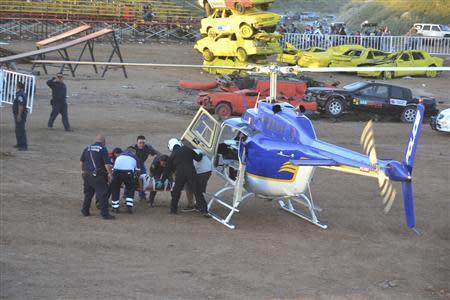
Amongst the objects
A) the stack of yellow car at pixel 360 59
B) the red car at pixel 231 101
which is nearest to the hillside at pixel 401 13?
the stack of yellow car at pixel 360 59

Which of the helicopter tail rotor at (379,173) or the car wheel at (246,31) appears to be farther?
the car wheel at (246,31)

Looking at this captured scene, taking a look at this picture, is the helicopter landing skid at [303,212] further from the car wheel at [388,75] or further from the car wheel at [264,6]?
the car wheel at [388,75]

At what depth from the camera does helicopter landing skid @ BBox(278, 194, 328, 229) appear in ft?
46.3

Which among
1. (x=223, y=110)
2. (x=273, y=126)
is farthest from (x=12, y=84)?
(x=273, y=126)

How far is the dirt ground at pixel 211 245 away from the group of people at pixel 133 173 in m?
0.33

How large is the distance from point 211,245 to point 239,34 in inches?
883

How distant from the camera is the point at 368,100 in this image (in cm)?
2670

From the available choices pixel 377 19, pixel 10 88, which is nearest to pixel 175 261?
pixel 10 88

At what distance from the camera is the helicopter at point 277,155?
1236 cm

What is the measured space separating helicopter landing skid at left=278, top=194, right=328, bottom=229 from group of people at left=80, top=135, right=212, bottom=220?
62.0 inches

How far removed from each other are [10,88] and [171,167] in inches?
437

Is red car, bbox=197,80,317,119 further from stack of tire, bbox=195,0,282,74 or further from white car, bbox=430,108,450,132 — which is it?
stack of tire, bbox=195,0,282,74

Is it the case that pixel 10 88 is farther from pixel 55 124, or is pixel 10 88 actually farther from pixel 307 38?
pixel 307 38

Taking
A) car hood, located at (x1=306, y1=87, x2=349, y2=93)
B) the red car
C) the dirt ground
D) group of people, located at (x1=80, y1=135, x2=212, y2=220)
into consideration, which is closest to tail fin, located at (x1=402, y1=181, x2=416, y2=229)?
the dirt ground
